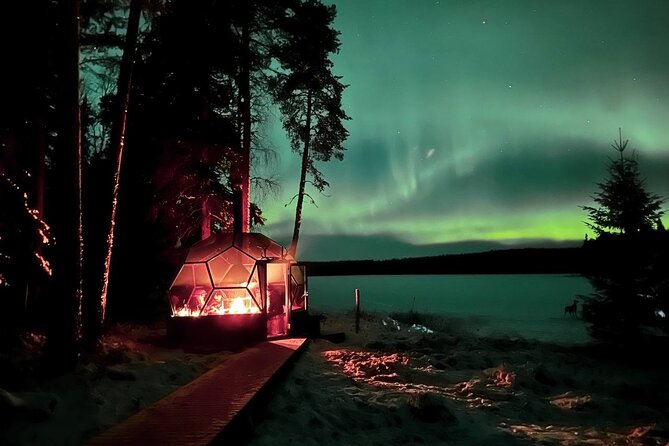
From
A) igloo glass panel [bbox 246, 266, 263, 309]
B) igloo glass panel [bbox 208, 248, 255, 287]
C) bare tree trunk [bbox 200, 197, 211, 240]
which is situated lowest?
igloo glass panel [bbox 246, 266, 263, 309]

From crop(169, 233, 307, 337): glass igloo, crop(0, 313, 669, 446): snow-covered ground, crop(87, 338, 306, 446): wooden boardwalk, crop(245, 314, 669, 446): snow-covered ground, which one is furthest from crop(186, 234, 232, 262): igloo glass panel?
crop(87, 338, 306, 446): wooden boardwalk

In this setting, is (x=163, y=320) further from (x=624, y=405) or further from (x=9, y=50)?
(x=624, y=405)

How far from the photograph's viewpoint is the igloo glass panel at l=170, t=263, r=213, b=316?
40.8ft


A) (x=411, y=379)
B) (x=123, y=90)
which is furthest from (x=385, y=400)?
(x=123, y=90)

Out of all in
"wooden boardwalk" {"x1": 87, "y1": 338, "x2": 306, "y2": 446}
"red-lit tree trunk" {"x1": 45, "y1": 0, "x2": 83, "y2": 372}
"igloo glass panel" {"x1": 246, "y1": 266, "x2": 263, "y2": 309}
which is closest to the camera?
"wooden boardwalk" {"x1": 87, "y1": 338, "x2": 306, "y2": 446}

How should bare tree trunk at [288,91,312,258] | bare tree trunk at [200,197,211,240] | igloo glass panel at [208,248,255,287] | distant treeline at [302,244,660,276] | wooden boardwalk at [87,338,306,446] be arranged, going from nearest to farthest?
wooden boardwalk at [87,338,306,446] → igloo glass panel at [208,248,255,287] → bare tree trunk at [200,197,211,240] → bare tree trunk at [288,91,312,258] → distant treeline at [302,244,660,276]

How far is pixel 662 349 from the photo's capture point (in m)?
12.2

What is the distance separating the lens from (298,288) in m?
15.3

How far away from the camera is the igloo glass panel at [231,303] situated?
11961 mm

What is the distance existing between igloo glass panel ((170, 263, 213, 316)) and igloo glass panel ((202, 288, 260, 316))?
10.4 inches

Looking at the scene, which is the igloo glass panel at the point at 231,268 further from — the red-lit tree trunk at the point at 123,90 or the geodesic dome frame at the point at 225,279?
the red-lit tree trunk at the point at 123,90

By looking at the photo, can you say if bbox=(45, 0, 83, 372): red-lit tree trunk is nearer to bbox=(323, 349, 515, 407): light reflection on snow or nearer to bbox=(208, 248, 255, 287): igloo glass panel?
bbox=(323, 349, 515, 407): light reflection on snow

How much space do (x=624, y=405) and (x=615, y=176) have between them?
26.8 feet

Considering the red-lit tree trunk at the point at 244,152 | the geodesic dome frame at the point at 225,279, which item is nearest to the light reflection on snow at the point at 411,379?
the geodesic dome frame at the point at 225,279
